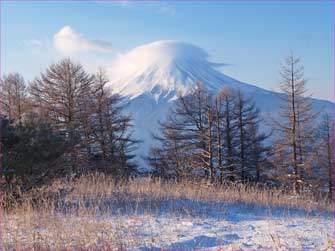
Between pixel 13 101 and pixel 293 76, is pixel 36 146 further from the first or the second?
pixel 13 101

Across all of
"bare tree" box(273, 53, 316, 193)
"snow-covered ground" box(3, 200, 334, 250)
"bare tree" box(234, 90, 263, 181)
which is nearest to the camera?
"snow-covered ground" box(3, 200, 334, 250)

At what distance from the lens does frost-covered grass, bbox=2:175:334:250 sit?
Result: 4.23 m

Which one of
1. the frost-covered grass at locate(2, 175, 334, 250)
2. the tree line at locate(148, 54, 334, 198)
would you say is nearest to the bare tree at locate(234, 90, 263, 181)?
the tree line at locate(148, 54, 334, 198)

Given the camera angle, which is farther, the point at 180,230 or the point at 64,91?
the point at 64,91

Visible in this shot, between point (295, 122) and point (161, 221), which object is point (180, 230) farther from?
point (295, 122)

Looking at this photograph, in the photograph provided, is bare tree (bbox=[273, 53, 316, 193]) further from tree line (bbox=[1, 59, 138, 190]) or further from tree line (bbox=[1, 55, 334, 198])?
tree line (bbox=[1, 59, 138, 190])

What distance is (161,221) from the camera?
530cm

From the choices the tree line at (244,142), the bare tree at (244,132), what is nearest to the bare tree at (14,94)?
Result: the tree line at (244,142)

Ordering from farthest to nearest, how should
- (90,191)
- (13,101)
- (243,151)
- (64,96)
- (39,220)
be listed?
1. (243,151)
2. (13,101)
3. (64,96)
4. (90,191)
5. (39,220)

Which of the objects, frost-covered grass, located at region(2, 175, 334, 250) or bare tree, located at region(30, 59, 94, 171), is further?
bare tree, located at region(30, 59, 94, 171)

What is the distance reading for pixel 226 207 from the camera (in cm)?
651

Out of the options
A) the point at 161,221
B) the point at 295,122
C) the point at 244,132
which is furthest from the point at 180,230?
the point at 244,132

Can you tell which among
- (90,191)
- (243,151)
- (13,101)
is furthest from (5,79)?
(90,191)

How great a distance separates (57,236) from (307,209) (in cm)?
459
